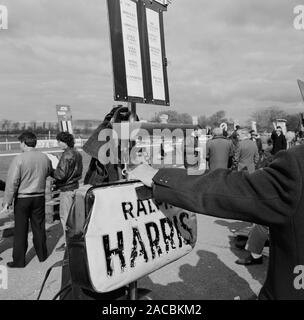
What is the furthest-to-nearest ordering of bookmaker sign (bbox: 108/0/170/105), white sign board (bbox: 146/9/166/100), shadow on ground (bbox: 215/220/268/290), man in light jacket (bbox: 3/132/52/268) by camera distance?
man in light jacket (bbox: 3/132/52/268)
shadow on ground (bbox: 215/220/268/290)
white sign board (bbox: 146/9/166/100)
bookmaker sign (bbox: 108/0/170/105)

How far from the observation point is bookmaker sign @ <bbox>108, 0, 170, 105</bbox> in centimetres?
228

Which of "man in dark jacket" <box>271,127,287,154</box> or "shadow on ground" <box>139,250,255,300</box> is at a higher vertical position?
"man in dark jacket" <box>271,127,287,154</box>

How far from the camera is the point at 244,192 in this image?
1510mm

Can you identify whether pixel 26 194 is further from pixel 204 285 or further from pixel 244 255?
pixel 244 255

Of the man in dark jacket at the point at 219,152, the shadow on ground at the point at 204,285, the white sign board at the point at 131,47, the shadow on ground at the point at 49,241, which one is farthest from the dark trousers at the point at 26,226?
the man in dark jacket at the point at 219,152

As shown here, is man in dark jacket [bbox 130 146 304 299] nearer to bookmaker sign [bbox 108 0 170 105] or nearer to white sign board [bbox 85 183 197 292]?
white sign board [bbox 85 183 197 292]

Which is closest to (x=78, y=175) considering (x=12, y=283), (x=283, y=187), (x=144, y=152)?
(x=12, y=283)

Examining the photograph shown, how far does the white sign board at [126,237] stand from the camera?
1.74m

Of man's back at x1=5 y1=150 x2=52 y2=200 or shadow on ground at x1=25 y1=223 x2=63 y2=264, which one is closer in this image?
man's back at x1=5 y1=150 x2=52 y2=200

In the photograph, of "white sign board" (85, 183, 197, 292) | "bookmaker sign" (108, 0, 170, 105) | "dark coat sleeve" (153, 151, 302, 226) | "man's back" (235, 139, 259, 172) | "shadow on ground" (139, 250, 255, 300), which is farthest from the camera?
"man's back" (235, 139, 259, 172)

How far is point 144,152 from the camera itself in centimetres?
244

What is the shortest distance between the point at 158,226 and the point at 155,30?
1407 millimetres

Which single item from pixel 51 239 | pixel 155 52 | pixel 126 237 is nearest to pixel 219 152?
pixel 51 239

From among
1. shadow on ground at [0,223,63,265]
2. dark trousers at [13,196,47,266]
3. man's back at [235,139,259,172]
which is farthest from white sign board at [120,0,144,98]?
man's back at [235,139,259,172]
